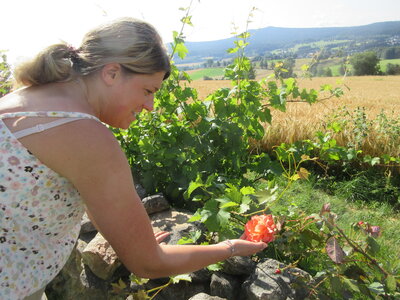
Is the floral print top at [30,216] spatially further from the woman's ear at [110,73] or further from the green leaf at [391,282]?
the green leaf at [391,282]

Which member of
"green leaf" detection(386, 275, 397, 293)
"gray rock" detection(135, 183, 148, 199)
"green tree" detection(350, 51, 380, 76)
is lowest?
"green tree" detection(350, 51, 380, 76)

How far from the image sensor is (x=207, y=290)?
7.07 feet

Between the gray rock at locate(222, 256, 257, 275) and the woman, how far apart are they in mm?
713

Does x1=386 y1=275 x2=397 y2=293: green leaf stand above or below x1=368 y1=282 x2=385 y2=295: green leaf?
above

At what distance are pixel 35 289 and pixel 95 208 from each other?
0.55m

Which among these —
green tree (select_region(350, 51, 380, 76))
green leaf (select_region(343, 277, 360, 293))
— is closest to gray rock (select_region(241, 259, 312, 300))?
green leaf (select_region(343, 277, 360, 293))

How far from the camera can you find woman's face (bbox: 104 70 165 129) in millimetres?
1228

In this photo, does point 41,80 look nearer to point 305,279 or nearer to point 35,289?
point 35,289

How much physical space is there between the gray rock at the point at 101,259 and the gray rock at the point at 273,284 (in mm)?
853

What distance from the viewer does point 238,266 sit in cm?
210

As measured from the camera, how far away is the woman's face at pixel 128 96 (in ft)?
4.03

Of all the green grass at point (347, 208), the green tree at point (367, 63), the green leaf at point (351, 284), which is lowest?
the green tree at point (367, 63)

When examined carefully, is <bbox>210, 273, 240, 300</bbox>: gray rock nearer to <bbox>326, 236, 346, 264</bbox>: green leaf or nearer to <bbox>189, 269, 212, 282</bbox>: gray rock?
<bbox>189, 269, 212, 282</bbox>: gray rock

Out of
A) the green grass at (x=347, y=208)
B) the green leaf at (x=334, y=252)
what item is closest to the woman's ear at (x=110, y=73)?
the green leaf at (x=334, y=252)
